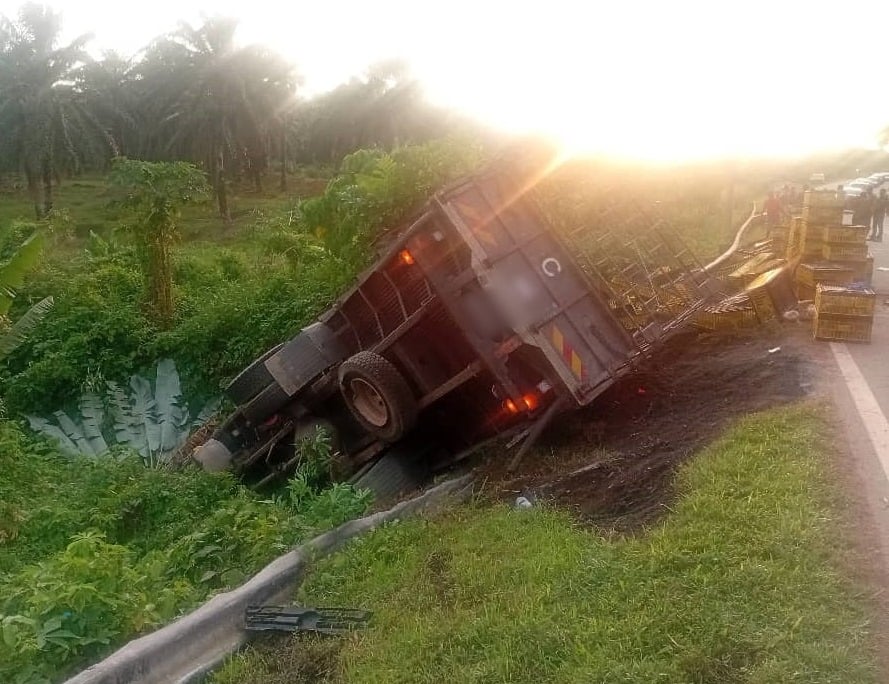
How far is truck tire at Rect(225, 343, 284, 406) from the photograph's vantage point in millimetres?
8125

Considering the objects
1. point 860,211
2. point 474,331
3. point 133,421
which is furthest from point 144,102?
point 474,331

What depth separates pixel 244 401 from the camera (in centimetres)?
838

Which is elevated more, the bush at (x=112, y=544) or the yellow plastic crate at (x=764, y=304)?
the bush at (x=112, y=544)

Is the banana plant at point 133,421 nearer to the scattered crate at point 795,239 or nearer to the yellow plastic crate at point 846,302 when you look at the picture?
the yellow plastic crate at point 846,302

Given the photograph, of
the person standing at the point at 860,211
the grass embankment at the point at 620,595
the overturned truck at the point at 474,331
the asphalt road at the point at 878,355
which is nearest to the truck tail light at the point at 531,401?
the overturned truck at the point at 474,331

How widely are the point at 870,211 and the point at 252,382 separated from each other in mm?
11570

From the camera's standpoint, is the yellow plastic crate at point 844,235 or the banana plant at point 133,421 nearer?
the yellow plastic crate at point 844,235

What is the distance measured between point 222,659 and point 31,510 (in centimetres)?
439

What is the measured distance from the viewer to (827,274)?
9.16 m

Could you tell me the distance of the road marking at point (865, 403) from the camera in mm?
5293

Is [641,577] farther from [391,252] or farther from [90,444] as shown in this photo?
[90,444]

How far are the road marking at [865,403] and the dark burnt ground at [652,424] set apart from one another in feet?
1.07

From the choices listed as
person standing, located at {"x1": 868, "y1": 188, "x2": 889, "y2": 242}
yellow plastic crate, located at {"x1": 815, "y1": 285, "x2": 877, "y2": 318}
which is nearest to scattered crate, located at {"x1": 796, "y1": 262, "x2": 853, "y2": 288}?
yellow plastic crate, located at {"x1": 815, "y1": 285, "x2": 877, "y2": 318}

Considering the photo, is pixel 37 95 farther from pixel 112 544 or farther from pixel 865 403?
pixel 865 403
